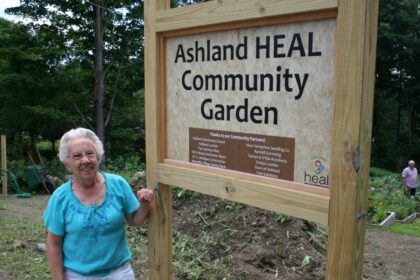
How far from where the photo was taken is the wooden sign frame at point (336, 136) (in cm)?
168

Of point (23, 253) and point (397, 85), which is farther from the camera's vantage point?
point (397, 85)

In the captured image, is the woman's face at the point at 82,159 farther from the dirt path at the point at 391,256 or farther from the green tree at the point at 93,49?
the green tree at the point at 93,49

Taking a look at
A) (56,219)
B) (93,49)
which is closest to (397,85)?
(93,49)

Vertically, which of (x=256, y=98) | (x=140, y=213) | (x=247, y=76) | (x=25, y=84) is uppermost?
(x=25, y=84)

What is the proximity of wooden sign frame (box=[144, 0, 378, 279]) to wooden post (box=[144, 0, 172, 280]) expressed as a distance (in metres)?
0.20

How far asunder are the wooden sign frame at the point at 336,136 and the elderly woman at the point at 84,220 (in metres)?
0.53

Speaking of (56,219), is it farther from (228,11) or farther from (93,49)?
(93,49)

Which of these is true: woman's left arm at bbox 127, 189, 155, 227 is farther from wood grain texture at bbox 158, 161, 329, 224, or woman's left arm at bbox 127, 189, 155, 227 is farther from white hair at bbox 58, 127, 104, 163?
white hair at bbox 58, 127, 104, 163

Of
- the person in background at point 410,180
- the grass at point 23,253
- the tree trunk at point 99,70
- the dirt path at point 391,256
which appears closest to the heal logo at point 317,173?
the grass at point 23,253

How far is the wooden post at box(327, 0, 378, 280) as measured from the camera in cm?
166

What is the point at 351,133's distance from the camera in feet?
5.63

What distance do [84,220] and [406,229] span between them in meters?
8.32

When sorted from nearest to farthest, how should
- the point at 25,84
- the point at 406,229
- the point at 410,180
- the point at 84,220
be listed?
the point at 84,220 < the point at 406,229 < the point at 410,180 < the point at 25,84

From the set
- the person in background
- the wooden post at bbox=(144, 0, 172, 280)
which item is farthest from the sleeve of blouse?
the person in background
